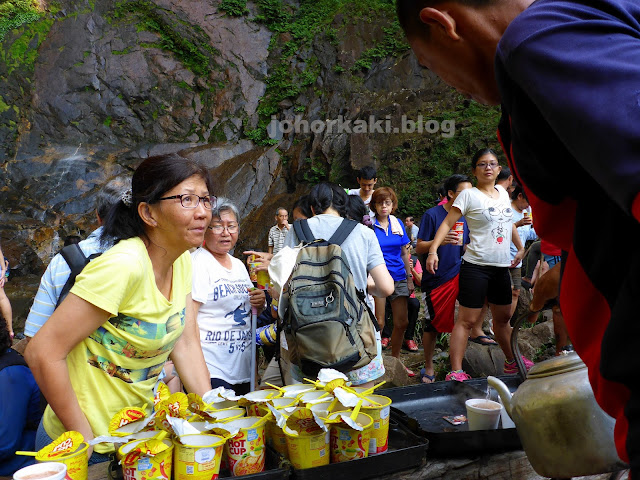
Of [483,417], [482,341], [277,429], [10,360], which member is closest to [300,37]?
[482,341]

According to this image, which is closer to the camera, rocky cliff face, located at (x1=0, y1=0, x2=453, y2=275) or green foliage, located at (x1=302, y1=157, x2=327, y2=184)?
rocky cliff face, located at (x1=0, y1=0, x2=453, y2=275)

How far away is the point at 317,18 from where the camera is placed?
1650 cm

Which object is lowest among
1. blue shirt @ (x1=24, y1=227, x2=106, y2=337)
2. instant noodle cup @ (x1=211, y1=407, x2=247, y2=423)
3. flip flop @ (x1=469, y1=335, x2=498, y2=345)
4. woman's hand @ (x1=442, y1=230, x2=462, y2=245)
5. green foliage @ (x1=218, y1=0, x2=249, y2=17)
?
flip flop @ (x1=469, y1=335, x2=498, y2=345)

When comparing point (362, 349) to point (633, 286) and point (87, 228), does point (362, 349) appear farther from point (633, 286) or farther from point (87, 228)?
point (87, 228)

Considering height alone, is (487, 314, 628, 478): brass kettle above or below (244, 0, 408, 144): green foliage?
below

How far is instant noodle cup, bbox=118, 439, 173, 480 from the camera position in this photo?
4.43 feet

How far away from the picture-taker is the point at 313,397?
168 centimetres

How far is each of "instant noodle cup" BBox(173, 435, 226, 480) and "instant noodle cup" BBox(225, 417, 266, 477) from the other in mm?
68

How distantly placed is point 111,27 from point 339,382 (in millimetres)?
16570

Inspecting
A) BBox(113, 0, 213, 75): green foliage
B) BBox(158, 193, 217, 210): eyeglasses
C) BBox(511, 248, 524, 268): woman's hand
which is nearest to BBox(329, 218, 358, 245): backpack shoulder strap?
BBox(158, 193, 217, 210): eyeglasses

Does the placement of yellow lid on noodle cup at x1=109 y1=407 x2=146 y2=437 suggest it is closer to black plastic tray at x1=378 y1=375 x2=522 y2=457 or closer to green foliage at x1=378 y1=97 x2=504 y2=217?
black plastic tray at x1=378 y1=375 x2=522 y2=457

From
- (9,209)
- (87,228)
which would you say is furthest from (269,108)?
(9,209)

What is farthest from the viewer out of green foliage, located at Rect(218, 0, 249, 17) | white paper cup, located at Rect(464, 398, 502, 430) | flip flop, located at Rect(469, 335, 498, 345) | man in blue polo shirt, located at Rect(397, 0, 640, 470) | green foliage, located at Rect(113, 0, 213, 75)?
green foliage, located at Rect(218, 0, 249, 17)

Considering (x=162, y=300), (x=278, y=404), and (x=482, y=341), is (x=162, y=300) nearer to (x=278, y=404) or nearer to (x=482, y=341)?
(x=278, y=404)
